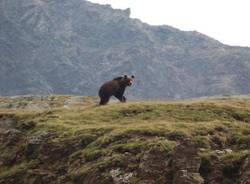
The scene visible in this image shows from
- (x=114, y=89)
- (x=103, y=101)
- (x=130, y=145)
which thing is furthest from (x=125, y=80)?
(x=130, y=145)

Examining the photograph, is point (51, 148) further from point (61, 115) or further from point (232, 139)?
point (232, 139)

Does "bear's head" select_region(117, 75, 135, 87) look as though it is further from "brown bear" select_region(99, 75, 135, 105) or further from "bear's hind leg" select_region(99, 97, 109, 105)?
"bear's hind leg" select_region(99, 97, 109, 105)

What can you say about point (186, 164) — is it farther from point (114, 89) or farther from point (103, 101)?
point (114, 89)

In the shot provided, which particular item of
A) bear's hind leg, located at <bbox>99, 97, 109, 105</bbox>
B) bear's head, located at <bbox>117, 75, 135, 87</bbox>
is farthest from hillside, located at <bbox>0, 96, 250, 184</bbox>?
bear's head, located at <bbox>117, 75, 135, 87</bbox>

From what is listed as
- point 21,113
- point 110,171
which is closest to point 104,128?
point 110,171

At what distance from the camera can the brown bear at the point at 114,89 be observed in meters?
46.2

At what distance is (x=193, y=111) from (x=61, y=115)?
9382mm

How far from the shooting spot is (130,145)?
29.4 m

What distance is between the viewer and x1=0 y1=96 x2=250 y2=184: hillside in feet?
86.4

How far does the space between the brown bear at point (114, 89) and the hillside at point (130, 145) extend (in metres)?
5.35

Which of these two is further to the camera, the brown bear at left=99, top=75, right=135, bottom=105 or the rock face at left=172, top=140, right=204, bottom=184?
the brown bear at left=99, top=75, right=135, bottom=105

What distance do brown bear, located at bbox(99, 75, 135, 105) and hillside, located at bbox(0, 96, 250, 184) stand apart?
17.5ft

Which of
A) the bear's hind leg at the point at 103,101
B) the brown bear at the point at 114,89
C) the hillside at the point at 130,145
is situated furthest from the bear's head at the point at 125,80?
the hillside at the point at 130,145

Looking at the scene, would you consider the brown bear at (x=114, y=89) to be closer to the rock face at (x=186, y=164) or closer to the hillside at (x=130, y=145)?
the hillside at (x=130, y=145)
